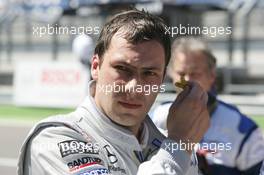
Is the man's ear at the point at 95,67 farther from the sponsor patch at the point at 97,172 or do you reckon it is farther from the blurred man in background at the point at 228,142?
the blurred man in background at the point at 228,142

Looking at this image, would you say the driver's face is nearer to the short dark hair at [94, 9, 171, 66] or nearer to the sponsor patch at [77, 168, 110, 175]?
the short dark hair at [94, 9, 171, 66]

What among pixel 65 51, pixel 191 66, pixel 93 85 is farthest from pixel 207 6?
pixel 93 85

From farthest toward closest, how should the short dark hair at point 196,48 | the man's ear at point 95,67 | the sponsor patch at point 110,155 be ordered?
→ the short dark hair at point 196,48 → the man's ear at point 95,67 → the sponsor patch at point 110,155

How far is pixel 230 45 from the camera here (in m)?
17.5

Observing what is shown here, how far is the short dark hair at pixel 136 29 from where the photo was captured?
1726 mm

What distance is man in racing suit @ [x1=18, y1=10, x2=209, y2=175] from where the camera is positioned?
1.63 metres

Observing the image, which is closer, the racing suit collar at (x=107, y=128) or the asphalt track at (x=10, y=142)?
the racing suit collar at (x=107, y=128)

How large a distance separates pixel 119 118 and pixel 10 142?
8.91 meters

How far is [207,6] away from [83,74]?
6.71 metres

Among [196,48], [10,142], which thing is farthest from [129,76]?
[10,142]

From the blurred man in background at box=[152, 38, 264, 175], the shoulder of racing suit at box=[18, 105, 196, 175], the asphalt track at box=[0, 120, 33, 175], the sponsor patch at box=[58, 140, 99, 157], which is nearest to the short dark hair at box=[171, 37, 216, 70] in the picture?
the blurred man in background at box=[152, 38, 264, 175]

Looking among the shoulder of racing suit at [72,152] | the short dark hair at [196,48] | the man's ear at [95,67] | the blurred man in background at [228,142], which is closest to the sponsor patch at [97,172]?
the shoulder of racing suit at [72,152]

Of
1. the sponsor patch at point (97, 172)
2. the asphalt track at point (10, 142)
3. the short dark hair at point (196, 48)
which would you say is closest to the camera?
the sponsor patch at point (97, 172)

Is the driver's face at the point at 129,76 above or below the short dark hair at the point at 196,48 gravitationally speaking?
above
